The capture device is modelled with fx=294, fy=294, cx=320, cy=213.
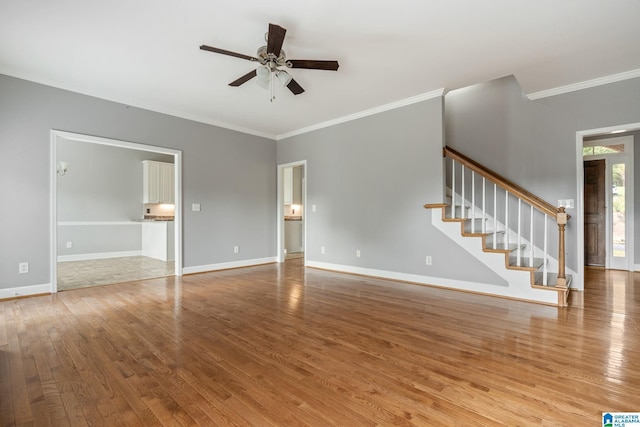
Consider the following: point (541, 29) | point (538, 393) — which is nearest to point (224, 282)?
point (538, 393)

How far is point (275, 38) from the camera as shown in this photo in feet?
8.00

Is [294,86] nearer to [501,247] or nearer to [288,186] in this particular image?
[501,247]

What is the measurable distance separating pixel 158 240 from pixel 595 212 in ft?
30.2

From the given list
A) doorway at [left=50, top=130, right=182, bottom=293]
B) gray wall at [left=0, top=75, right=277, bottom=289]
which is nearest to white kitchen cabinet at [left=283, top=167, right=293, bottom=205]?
gray wall at [left=0, top=75, right=277, bottom=289]

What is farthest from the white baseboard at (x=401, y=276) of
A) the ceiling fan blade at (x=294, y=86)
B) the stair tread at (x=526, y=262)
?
the ceiling fan blade at (x=294, y=86)

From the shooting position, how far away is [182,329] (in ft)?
8.70

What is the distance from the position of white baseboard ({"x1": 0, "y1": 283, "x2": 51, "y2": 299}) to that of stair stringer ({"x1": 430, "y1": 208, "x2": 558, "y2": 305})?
5296 mm

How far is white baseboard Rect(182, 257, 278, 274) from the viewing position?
5.13m

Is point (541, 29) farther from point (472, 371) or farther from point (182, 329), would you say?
point (182, 329)

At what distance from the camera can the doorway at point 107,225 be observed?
3.91m

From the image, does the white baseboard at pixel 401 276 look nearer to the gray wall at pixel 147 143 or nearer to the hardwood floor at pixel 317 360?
the hardwood floor at pixel 317 360

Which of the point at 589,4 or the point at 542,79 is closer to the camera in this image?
the point at 589,4

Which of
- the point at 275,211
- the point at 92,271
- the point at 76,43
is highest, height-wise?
the point at 76,43

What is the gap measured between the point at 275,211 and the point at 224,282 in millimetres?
2281
